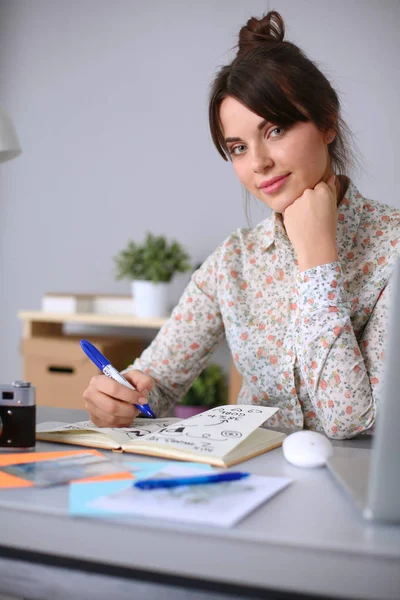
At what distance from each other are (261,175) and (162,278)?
148 centimetres

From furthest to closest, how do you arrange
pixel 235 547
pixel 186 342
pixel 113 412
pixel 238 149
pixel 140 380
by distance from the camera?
1. pixel 186 342
2. pixel 238 149
3. pixel 140 380
4. pixel 113 412
5. pixel 235 547

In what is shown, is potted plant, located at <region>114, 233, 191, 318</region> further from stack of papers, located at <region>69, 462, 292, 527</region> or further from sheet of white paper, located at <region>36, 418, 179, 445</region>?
stack of papers, located at <region>69, 462, 292, 527</region>

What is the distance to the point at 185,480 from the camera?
0.62 m

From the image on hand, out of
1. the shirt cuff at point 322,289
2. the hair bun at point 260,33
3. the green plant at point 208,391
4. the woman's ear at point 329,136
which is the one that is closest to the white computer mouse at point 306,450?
the shirt cuff at point 322,289

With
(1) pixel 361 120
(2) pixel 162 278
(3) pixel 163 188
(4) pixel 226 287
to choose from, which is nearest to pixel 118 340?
Result: (2) pixel 162 278

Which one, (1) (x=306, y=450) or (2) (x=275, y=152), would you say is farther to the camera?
(2) (x=275, y=152)

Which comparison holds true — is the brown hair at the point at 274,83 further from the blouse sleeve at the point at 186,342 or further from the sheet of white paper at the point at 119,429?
the sheet of white paper at the point at 119,429

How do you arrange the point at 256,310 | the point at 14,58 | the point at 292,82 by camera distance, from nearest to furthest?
1. the point at 292,82
2. the point at 256,310
3. the point at 14,58

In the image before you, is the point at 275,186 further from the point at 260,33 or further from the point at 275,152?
the point at 260,33

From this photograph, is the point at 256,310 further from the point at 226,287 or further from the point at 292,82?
the point at 292,82

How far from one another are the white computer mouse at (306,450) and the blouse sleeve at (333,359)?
0.75 ft

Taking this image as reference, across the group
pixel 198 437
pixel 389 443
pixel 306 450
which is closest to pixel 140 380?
pixel 198 437

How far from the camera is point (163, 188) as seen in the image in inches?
119

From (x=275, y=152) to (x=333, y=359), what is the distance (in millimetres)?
388
